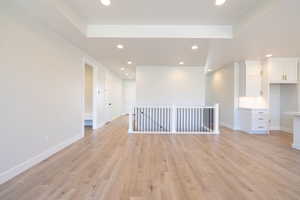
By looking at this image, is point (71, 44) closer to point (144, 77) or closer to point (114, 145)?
point (114, 145)

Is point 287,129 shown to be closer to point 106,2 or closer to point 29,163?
point 106,2

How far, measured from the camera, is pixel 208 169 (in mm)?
Answer: 2666

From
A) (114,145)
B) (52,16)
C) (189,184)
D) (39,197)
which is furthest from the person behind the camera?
(114,145)

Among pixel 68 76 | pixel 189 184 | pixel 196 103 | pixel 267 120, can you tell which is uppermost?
pixel 68 76

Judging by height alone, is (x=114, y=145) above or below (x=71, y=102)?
below

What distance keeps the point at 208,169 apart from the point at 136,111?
370 centimetres

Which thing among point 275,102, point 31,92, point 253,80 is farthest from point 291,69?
point 31,92

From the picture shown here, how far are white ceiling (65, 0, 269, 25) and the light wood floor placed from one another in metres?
2.81

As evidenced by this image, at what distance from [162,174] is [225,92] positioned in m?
5.52

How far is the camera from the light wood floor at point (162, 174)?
1.98 metres

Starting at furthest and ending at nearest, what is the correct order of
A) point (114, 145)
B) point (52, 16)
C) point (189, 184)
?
point (114, 145) → point (52, 16) → point (189, 184)

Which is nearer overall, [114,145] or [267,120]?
[114,145]

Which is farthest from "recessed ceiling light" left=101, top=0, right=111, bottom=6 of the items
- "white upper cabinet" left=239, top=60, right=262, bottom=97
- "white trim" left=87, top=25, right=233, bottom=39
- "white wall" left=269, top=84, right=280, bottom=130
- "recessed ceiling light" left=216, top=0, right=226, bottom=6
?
"white wall" left=269, top=84, right=280, bottom=130

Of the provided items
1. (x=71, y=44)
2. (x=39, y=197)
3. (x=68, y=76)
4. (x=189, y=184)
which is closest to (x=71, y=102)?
(x=68, y=76)
